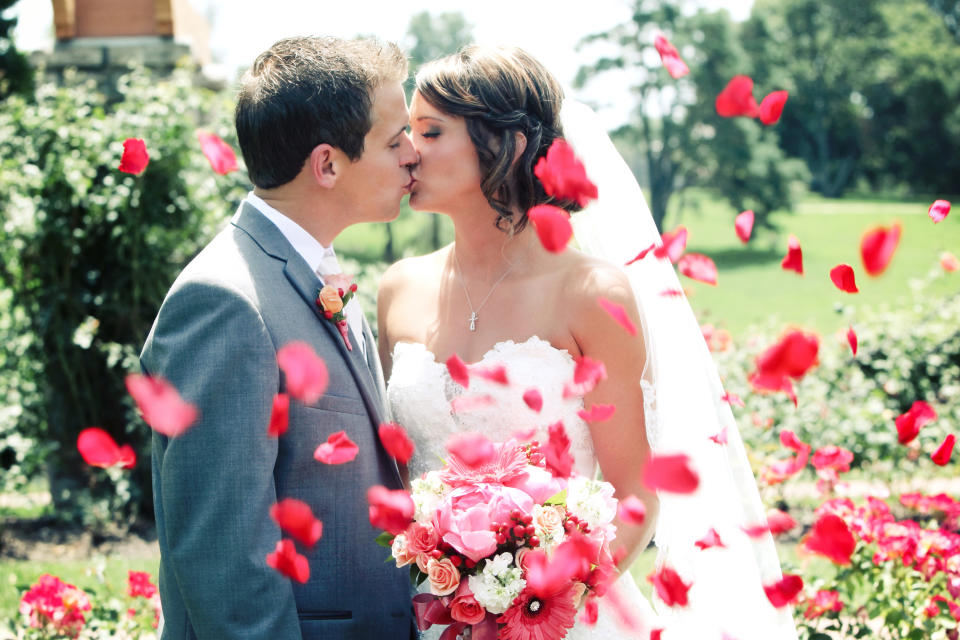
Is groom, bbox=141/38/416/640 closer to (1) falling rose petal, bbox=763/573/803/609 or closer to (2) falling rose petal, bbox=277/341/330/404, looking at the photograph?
(2) falling rose petal, bbox=277/341/330/404

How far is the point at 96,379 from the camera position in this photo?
21.0 ft

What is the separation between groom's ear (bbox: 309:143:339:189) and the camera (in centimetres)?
216

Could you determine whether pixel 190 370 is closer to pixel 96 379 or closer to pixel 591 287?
pixel 591 287

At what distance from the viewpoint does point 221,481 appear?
181 cm

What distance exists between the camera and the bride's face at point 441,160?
2.76m

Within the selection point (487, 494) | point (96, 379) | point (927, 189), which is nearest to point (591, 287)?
point (487, 494)

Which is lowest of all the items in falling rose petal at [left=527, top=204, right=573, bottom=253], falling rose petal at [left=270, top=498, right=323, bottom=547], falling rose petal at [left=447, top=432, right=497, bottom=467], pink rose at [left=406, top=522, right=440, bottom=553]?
pink rose at [left=406, top=522, right=440, bottom=553]

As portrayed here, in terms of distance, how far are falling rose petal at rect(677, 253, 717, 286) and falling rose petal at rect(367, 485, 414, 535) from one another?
0.84 meters

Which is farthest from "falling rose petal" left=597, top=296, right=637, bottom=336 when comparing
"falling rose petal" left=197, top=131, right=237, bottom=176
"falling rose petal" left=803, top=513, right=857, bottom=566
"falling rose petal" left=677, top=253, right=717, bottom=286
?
"falling rose petal" left=197, top=131, right=237, bottom=176

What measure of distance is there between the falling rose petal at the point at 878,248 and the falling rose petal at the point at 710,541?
100 cm

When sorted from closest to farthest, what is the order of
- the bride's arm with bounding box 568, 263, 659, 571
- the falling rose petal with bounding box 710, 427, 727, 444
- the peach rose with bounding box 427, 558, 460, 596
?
1. the peach rose with bounding box 427, 558, 460, 596
2. the falling rose petal with bounding box 710, 427, 727, 444
3. the bride's arm with bounding box 568, 263, 659, 571

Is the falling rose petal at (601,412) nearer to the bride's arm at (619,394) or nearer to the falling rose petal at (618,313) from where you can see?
the bride's arm at (619,394)

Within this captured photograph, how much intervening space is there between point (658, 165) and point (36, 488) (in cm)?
2861

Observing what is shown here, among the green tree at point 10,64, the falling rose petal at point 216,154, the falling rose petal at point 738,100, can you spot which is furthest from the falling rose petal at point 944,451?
the green tree at point 10,64
